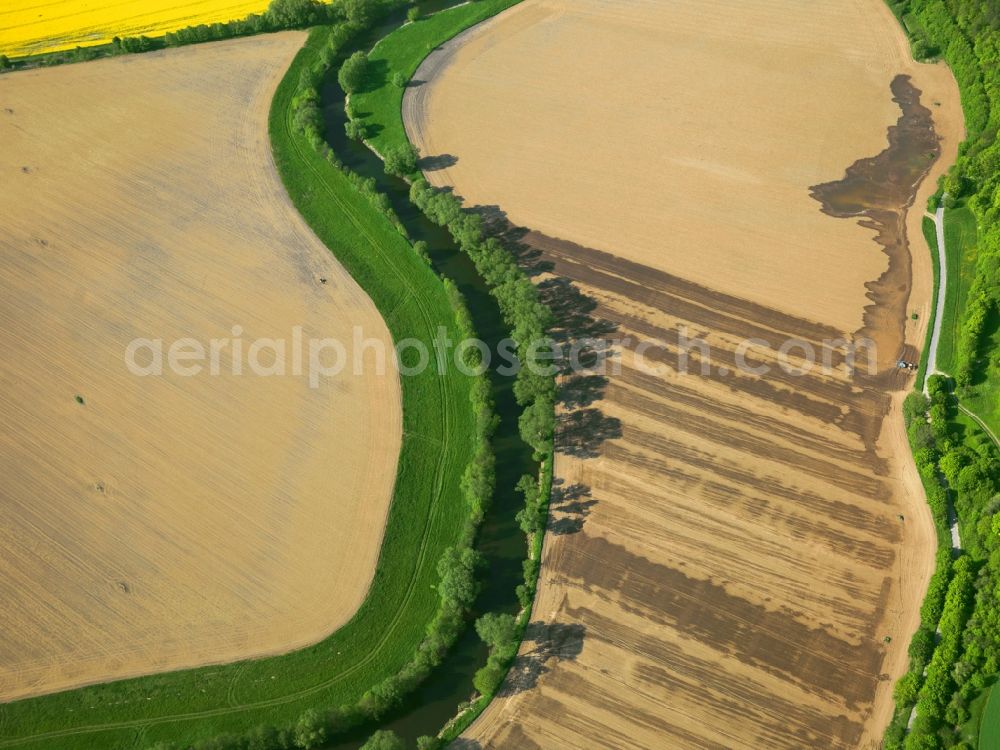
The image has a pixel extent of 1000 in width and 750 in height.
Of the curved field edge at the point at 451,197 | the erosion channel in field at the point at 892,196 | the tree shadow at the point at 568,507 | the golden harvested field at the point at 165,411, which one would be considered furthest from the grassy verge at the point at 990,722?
the golden harvested field at the point at 165,411

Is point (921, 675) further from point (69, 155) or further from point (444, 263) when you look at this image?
point (69, 155)

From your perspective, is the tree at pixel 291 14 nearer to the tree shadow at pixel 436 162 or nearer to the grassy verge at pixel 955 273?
the tree shadow at pixel 436 162

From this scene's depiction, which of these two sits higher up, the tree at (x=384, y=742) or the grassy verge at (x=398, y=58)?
the grassy verge at (x=398, y=58)

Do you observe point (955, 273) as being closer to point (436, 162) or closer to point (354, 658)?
point (436, 162)

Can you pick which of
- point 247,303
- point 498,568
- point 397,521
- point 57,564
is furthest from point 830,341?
point 57,564

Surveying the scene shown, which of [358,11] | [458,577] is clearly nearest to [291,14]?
[358,11]

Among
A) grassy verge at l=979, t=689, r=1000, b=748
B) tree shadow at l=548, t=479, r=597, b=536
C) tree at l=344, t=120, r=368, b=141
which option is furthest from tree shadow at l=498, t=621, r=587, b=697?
tree at l=344, t=120, r=368, b=141

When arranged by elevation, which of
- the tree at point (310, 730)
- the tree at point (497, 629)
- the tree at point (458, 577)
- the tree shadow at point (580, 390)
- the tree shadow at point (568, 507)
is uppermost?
the tree shadow at point (580, 390)

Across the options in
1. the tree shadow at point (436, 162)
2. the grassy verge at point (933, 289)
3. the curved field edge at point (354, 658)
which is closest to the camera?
the curved field edge at point (354, 658)
